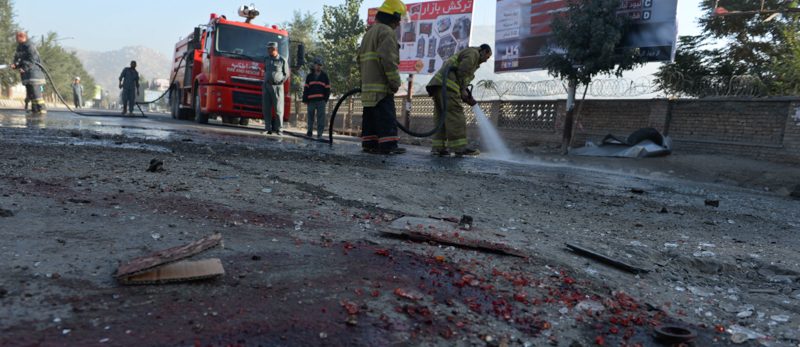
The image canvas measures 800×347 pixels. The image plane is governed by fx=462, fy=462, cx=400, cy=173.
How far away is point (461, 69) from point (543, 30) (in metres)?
8.62

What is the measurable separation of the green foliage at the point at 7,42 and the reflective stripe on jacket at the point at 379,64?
37107 mm

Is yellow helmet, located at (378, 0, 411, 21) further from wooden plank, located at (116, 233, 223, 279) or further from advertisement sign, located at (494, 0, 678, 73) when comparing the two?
advertisement sign, located at (494, 0, 678, 73)

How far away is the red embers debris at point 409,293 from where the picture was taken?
1.42m

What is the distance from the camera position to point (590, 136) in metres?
12.7

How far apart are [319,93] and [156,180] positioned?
7.90 metres

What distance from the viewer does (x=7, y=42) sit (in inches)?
1308

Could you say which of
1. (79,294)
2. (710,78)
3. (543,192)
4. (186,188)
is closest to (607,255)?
(543,192)

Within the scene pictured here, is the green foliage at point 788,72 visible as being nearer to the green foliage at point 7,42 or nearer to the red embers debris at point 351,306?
the red embers debris at point 351,306

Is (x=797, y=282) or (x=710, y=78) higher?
(x=710, y=78)

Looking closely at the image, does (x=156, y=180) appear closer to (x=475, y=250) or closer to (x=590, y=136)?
(x=475, y=250)

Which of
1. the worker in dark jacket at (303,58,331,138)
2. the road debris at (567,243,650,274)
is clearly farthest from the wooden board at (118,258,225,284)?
the worker in dark jacket at (303,58,331,138)

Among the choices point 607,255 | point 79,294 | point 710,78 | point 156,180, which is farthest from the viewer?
point 710,78

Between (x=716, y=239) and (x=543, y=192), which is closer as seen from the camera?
(x=716, y=239)

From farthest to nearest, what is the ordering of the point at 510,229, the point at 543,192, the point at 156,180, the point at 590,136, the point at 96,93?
the point at 96,93 → the point at 590,136 → the point at 543,192 → the point at 156,180 → the point at 510,229
